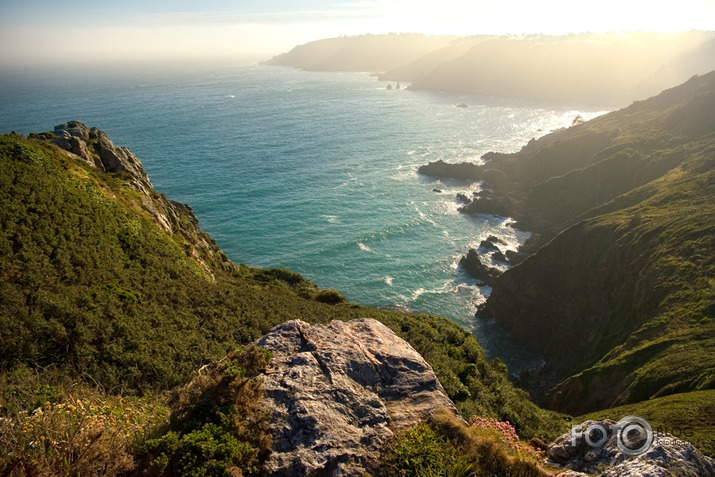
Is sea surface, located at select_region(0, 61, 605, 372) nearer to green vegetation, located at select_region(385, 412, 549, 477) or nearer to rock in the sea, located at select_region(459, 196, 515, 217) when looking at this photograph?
rock in the sea, located at select_region(459, 196, 515, 217)

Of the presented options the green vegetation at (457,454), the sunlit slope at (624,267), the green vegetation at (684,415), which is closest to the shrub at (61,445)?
the green vegetation at (457,454)

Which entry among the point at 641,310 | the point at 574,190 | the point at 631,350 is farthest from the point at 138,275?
the point at 574,190

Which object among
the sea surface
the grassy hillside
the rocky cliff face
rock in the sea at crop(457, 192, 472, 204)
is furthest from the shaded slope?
the rocky cliff face

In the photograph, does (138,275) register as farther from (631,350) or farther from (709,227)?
(709,227)

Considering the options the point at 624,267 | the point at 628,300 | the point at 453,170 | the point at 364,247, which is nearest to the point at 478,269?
the point at 364,247

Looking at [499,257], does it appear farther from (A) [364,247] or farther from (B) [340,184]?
(B) [340,184]

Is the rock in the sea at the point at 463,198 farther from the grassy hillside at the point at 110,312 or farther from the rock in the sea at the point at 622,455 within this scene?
the rock in the sea at the point at 622,455

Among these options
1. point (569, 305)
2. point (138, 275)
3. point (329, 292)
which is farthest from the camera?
point (569, 305)

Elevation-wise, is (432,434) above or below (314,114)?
below
